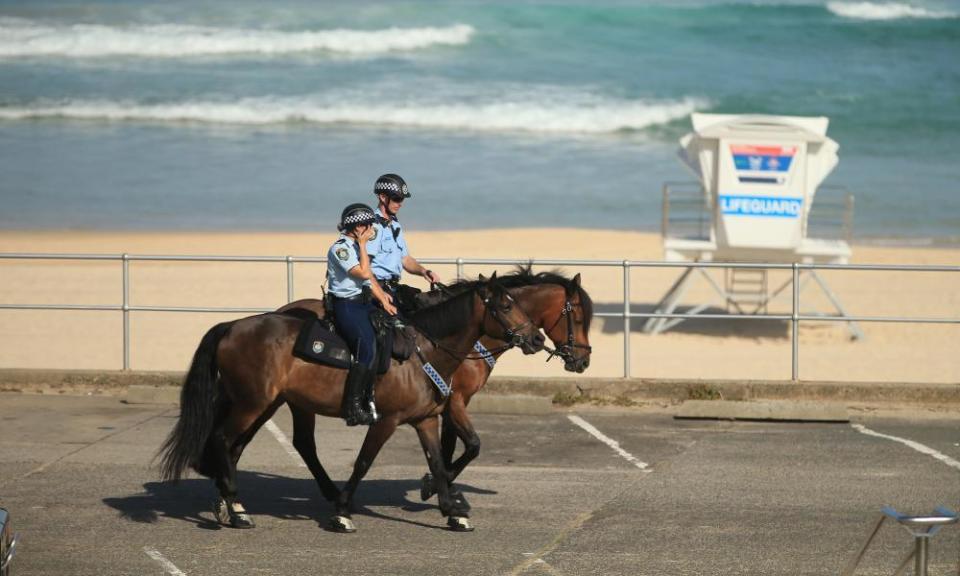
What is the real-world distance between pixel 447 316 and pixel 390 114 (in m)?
35.6

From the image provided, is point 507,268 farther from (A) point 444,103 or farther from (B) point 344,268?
(A) point 444,103

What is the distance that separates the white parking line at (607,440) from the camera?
1228 cm

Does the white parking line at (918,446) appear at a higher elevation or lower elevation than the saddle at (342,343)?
lower

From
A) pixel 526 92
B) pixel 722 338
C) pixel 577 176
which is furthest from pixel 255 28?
pixel 722 338

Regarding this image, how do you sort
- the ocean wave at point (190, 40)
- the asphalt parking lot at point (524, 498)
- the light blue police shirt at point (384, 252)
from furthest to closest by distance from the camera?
1. the ocean wave at point (190, 40)
2. the light blue police shirt at point (384, 252)
3. the asphalt parking lot at point (524, 498)

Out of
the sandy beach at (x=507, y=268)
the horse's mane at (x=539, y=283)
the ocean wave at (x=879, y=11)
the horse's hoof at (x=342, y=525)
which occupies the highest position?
the ocean wave at (x=879, y=11)

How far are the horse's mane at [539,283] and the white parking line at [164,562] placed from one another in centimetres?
298

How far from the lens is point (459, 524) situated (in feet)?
33.0

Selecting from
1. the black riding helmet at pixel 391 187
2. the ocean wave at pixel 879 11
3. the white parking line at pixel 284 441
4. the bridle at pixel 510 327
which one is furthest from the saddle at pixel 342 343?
the ocean wave at pixel 879 11

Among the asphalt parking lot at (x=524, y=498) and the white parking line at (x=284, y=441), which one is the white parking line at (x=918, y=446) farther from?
the white parking line at (x=284, y=441)

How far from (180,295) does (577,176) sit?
16836mm

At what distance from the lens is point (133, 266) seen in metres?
23.4

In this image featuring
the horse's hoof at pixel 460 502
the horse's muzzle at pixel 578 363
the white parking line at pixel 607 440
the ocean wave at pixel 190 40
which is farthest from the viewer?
the ocean wave at pixel 190 40

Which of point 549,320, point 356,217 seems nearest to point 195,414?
point 356,217
